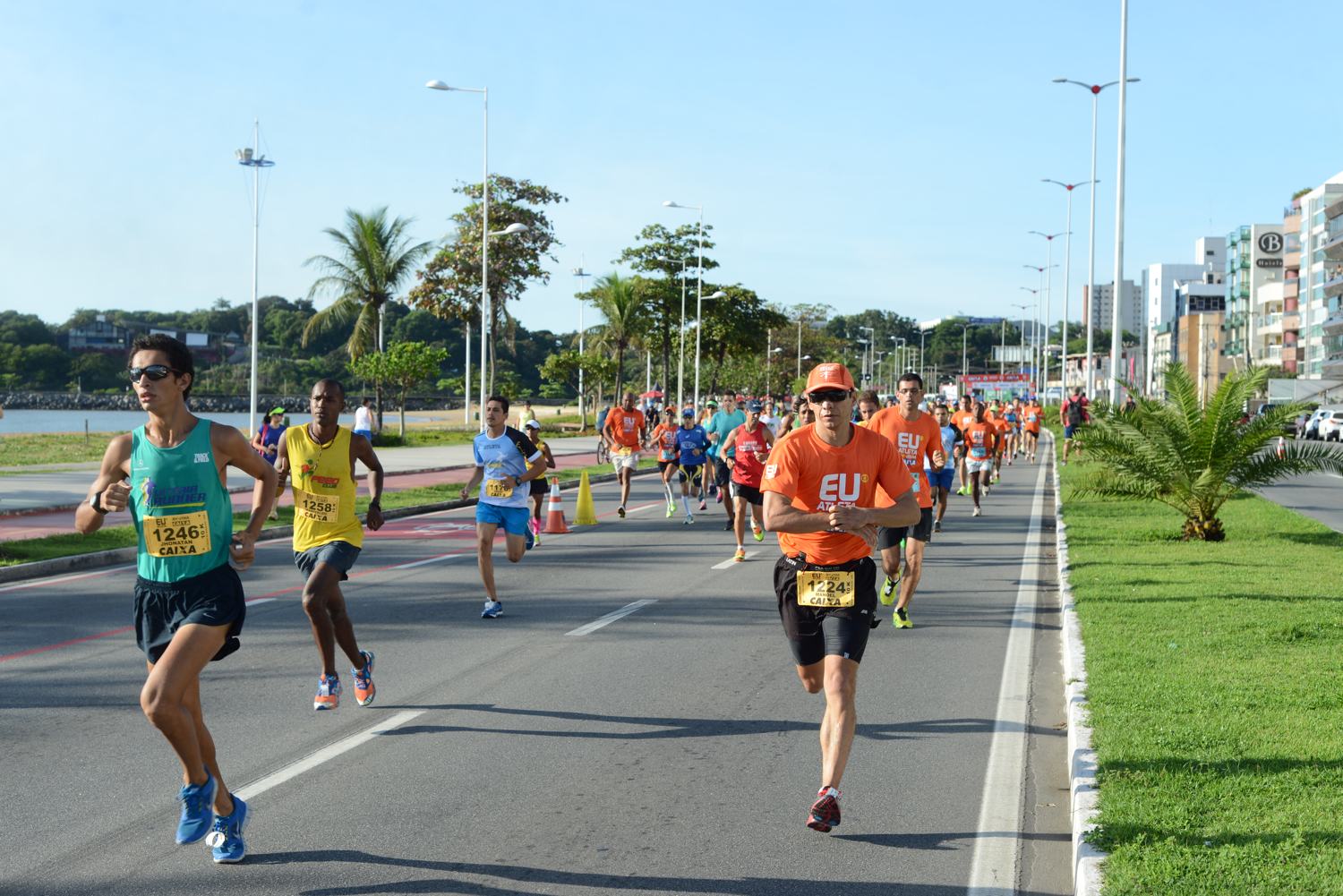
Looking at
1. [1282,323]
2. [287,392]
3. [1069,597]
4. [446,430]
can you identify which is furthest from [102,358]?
[1069,597]

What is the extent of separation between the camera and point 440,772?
6.12 meters

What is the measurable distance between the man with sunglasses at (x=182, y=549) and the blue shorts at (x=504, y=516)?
5.66m

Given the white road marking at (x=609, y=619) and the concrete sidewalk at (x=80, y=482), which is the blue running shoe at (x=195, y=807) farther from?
the concrete sidewalk at (x=80, y=482)

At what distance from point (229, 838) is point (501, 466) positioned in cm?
594

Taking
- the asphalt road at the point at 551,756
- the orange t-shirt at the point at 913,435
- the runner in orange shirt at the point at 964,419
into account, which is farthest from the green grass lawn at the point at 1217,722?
the runner in orange shirt at the point at 964,419

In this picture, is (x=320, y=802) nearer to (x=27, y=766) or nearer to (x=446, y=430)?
(x=27, y=766)

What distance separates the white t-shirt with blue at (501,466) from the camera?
1067 cm

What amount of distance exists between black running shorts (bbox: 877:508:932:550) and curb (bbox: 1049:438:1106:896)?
1257 millimetres


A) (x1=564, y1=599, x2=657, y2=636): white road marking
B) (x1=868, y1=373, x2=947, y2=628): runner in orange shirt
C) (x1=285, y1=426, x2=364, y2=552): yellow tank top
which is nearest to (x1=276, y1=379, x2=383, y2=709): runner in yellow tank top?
(x1=285, y1=426, x2=364, y2=552): yellow tank top

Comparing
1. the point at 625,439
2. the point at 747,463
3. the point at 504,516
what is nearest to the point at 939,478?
the point at 747,463

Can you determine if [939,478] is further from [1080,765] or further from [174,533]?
[174,533]

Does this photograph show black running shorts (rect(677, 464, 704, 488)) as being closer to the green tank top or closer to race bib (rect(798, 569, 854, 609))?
race bib (rect(798, 569, 854, 609))

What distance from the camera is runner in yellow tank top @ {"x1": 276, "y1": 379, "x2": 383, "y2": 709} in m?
7.28

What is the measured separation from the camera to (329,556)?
7.30 metres
